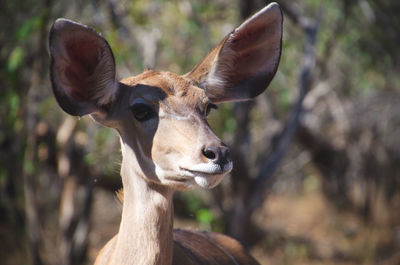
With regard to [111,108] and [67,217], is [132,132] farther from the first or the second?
[67,217]

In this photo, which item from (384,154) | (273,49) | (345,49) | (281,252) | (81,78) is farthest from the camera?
(384,154)

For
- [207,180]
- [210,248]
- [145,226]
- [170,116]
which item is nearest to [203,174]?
[207,180]

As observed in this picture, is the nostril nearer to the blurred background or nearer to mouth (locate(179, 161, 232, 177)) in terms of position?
mouth (locate(179, 161, 232, 177))

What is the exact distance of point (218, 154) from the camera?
2988 millimetres

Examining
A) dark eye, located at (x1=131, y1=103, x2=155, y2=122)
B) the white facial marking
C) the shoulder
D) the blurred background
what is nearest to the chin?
the white facial marking

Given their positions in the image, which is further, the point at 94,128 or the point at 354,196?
the point at 354,196

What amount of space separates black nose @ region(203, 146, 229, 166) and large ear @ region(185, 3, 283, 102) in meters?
0.78

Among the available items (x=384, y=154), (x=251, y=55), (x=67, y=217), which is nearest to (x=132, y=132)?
(x=251, y=55)

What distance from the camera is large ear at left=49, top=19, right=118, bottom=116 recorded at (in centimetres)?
310

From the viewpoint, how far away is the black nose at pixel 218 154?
2.99m

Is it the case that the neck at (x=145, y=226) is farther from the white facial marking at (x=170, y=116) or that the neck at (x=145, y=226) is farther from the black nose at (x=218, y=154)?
the black nose at (x=218, y=154)

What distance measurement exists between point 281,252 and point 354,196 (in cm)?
395

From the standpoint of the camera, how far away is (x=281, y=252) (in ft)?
48.0

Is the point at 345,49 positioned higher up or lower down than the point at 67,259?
higher up
